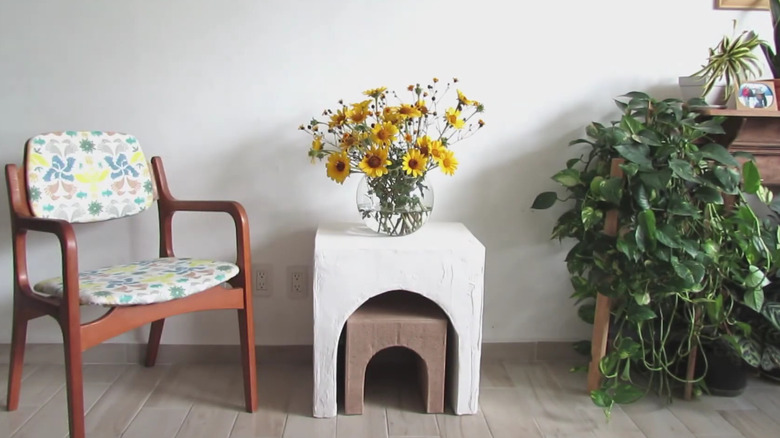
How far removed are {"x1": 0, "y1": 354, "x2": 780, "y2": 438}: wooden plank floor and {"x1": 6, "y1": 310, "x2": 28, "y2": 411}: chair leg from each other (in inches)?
1.5

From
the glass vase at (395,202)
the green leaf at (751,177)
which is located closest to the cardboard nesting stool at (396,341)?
the glass vase at (395,202)

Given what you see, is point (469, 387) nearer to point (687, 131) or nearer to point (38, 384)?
point (687, 131)

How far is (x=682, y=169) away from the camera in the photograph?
156cm

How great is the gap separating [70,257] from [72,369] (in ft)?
0.83

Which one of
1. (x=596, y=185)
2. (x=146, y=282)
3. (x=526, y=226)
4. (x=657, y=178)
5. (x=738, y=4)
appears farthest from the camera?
(x=526, y=226)

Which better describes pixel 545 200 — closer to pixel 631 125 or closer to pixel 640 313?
pixel 631 125

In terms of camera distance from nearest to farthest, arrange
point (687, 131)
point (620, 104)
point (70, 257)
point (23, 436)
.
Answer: point (70, 257) < point (23, 436) < point (687, 131) < point (620, 104)

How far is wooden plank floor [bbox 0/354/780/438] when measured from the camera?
5.23ft

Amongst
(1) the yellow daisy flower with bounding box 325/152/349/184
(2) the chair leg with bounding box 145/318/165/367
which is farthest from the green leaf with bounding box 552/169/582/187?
(2) the chair leg with bounding box 145/318/165/367

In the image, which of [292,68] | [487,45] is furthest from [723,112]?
[292,68]

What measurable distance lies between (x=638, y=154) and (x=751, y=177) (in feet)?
1.02

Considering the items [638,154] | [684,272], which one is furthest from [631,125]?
[684,272]

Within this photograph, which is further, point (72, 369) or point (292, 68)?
point (292, 68)

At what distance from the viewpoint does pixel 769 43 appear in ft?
6.33
